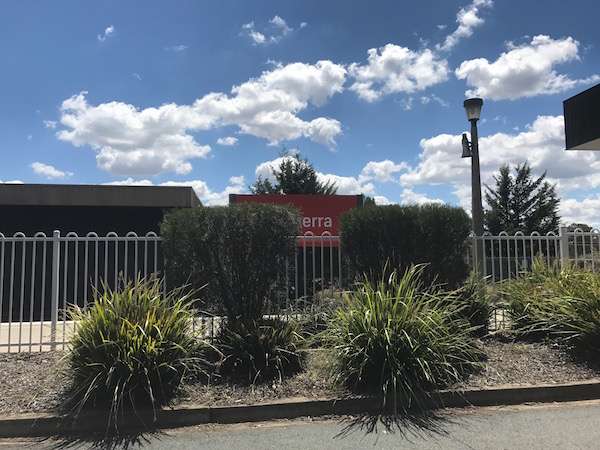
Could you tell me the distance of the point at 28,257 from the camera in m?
13.6

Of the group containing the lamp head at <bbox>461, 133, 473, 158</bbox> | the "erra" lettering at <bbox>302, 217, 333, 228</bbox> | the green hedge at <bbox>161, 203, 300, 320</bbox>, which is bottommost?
the green hedge at <bbox>161, 203, 300, 320</bbox>

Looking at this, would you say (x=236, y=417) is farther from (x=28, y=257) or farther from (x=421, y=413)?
(x=28, y=257)

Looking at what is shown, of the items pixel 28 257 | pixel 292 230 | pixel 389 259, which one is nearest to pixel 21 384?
pixel 292 230

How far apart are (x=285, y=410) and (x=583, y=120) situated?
11393 mm

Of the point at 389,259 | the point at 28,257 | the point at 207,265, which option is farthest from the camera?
the point at 28,257

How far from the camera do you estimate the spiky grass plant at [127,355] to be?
4629 millimetres

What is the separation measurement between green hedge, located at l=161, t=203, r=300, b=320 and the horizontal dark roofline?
770 cm

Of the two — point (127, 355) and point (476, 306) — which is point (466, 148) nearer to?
point (476, 306)

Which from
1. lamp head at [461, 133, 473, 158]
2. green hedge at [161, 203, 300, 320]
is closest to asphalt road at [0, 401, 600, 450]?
green hedge at [161, 203, 300, 320]

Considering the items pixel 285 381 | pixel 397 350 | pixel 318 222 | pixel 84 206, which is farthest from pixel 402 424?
pixel 84 206

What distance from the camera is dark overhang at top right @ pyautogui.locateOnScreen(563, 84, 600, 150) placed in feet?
37.7

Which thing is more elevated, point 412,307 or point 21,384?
point 412,307

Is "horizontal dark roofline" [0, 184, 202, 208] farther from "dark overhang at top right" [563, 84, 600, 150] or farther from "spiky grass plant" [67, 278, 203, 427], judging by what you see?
"dark overhang at top right" [563, 84, 600, 150]

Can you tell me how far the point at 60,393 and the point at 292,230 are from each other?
3337mm
